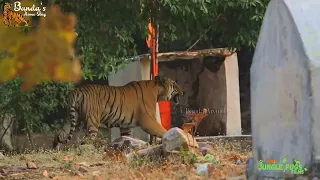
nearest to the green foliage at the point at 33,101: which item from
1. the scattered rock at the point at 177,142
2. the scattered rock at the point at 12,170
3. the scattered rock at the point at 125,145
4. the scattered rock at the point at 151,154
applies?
the scattered rock at the point at 125,145

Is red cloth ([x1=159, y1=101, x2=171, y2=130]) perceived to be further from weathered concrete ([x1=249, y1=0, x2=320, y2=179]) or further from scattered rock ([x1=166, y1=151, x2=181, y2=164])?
weathered concrete ([x1=249, y1=0, x2=320, y2=179])

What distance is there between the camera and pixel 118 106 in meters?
10.2

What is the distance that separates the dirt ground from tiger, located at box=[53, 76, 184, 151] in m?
1.35

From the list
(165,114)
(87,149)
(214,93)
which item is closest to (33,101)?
(87,149)

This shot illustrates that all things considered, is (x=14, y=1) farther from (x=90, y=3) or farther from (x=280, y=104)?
(x=280, y=104)

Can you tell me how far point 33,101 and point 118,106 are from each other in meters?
1.54

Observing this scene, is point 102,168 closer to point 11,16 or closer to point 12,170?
point 12,170

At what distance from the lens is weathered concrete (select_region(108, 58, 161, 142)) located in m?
10.9

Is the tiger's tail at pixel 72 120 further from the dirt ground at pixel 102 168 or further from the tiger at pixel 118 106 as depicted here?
the dirt ground at pixel 102 168

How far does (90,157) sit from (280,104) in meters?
4.86

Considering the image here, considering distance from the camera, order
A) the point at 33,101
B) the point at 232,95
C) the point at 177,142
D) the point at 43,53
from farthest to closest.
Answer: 1. the point at 232,95
2. the point at 33,101
3. the point at 177,142
4. the point at 43,53

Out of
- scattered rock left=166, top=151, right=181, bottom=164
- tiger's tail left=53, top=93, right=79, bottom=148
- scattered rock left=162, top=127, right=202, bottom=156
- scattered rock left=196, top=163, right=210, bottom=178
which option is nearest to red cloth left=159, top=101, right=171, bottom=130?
tiger's tail left=53, top=93, right=79, bottom=148

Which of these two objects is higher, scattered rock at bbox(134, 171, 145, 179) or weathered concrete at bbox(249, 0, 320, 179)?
weathered concrete at bbox(249, 0, 320, 179)

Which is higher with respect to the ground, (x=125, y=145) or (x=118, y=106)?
(x=118, y=106)
